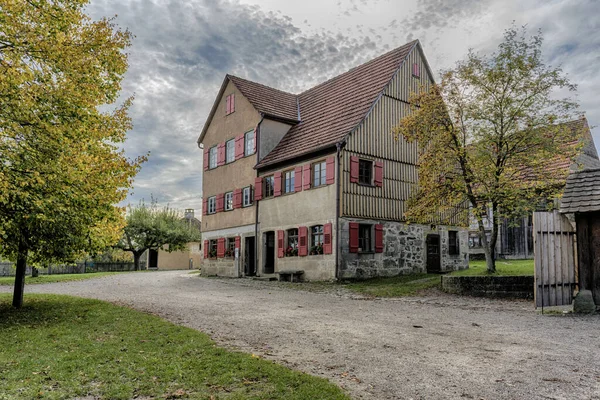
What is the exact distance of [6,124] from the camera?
9742 mm

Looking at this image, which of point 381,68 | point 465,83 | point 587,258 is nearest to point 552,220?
point 587,258

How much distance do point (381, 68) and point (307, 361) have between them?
19.6m

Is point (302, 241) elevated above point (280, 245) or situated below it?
above

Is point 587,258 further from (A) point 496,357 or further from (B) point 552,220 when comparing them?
(A) point 496,357

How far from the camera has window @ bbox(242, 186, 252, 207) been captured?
2552cm

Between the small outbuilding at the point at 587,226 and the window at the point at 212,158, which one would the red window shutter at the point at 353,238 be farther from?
the window at the point at 212,158

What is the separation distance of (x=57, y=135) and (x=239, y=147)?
16538 millimetres

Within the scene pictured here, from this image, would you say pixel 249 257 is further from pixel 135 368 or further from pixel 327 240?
pixel 135 368

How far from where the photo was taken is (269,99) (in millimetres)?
27234

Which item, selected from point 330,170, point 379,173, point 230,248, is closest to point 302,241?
Result: point 330,170

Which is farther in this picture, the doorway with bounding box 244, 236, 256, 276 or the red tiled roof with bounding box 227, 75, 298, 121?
the red tiled roof with bounding box 227, 75, 298, 121

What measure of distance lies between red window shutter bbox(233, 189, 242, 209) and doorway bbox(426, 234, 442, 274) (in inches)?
390

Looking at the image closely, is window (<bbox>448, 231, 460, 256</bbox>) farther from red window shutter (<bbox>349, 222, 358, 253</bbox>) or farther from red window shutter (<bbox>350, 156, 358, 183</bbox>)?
red window shutter (<bbox>350, 156, 358, 183</bbox>)

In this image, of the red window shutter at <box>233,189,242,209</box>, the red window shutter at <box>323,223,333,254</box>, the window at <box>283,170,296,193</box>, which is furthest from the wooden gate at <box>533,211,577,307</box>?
the red window shutter at <box>233,189,242,209</box>
